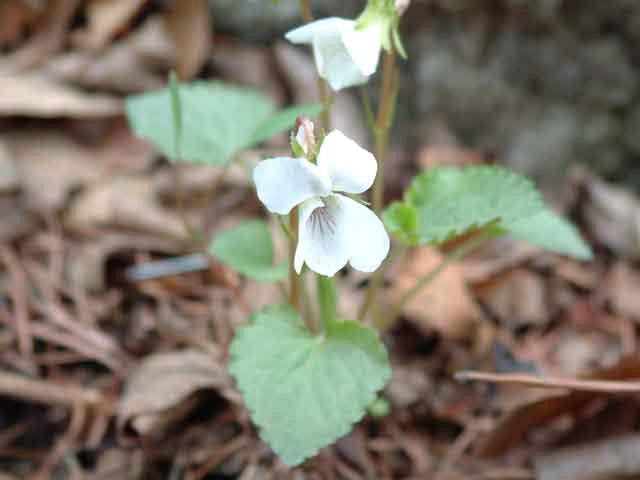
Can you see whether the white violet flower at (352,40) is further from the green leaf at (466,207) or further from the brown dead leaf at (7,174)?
the brown dead leaf at (7,174)

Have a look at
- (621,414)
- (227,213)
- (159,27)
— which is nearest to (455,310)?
(621,414)

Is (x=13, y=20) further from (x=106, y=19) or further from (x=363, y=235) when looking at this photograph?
(x=363, y=235)

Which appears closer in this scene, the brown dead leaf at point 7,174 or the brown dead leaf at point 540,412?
the brown dead leaf at point 540,412

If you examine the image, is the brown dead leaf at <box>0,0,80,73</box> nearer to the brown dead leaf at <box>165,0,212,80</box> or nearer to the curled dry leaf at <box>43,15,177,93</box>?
the curled dry leaf at <box>43,15,177,93</box>

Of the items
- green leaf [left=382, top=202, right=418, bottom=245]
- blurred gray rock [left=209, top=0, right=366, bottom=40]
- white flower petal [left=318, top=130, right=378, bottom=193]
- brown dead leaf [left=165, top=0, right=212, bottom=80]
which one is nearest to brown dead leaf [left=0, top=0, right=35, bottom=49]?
brown dead leaf [left=165, top=0, right=212, bottom=80]

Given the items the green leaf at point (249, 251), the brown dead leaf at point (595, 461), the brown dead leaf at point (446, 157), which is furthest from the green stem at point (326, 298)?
the brown dead leaf at point (446, 157)

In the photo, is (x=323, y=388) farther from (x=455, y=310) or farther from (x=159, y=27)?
(x=159, y=27)

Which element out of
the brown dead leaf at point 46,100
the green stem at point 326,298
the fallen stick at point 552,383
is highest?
the brown dead leaf at point 46,100
